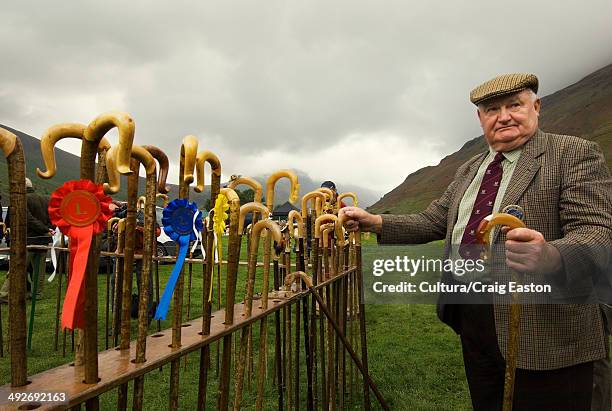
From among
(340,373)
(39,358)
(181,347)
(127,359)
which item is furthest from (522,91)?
(39,358)

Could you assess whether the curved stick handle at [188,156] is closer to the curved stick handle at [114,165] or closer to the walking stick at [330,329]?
the curved stick handle at [114,165]

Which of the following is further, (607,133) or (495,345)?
(607,133)

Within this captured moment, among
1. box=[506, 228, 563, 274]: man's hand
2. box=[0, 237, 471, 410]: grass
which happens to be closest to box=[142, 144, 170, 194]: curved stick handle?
box=[506, 228, 563, 274]: man's hand

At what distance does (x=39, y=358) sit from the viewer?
4.87 meters

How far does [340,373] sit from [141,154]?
2703 millimetres

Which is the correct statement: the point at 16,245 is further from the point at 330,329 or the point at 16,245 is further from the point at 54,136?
the point at 330,329

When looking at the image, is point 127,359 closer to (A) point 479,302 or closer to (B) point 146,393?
(A) point 479,302

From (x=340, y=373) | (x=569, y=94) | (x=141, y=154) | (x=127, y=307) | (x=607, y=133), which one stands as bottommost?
(x=340, y=373)

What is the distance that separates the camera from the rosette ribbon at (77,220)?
3.35ft

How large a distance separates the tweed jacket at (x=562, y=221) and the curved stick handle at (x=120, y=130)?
1402 mm

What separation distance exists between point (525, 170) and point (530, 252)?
0.52m

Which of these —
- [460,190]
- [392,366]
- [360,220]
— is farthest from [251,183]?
[392,366]

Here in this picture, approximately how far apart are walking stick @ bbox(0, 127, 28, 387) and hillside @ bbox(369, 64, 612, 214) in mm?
54814

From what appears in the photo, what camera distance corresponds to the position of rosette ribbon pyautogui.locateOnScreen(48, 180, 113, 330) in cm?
102
